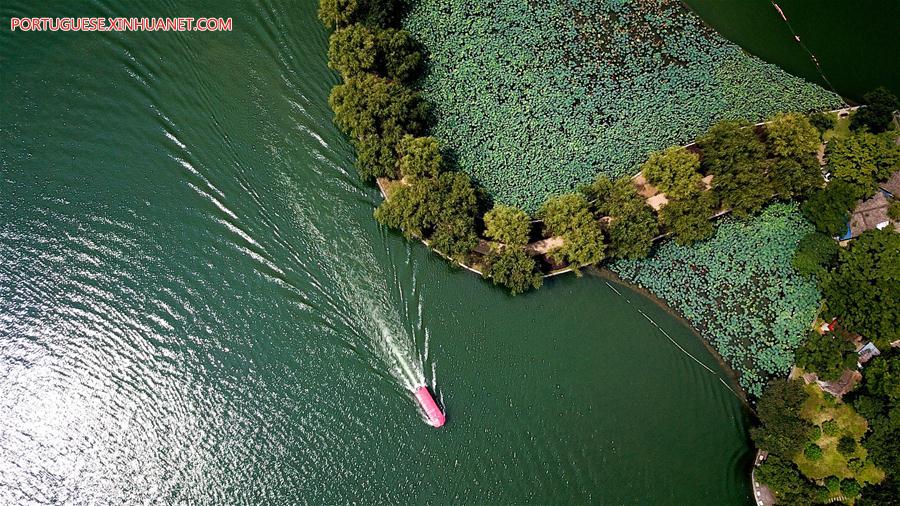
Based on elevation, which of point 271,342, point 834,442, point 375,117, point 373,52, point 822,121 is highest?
point 373,52

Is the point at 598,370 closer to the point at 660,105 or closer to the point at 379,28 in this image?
the point at 660,105

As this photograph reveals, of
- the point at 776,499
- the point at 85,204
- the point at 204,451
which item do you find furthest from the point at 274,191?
the point at 776,499

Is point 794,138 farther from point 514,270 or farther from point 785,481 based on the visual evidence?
point 785,481

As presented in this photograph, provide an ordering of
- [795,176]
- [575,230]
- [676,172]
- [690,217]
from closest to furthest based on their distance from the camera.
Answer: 1. [575,230]
2. [690,217]
3. [676,172]
4. [795,176]

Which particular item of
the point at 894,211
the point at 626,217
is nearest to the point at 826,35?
the point at 894,211

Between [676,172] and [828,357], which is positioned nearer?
[828,357]

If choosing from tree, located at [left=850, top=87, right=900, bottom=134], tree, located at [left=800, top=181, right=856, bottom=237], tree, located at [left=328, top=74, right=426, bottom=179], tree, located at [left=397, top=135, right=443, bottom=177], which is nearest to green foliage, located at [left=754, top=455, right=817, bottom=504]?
tree, located at [left=800, top=181, right=856, bottom=237]

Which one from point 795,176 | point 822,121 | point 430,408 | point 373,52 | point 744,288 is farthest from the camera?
point 822,121
